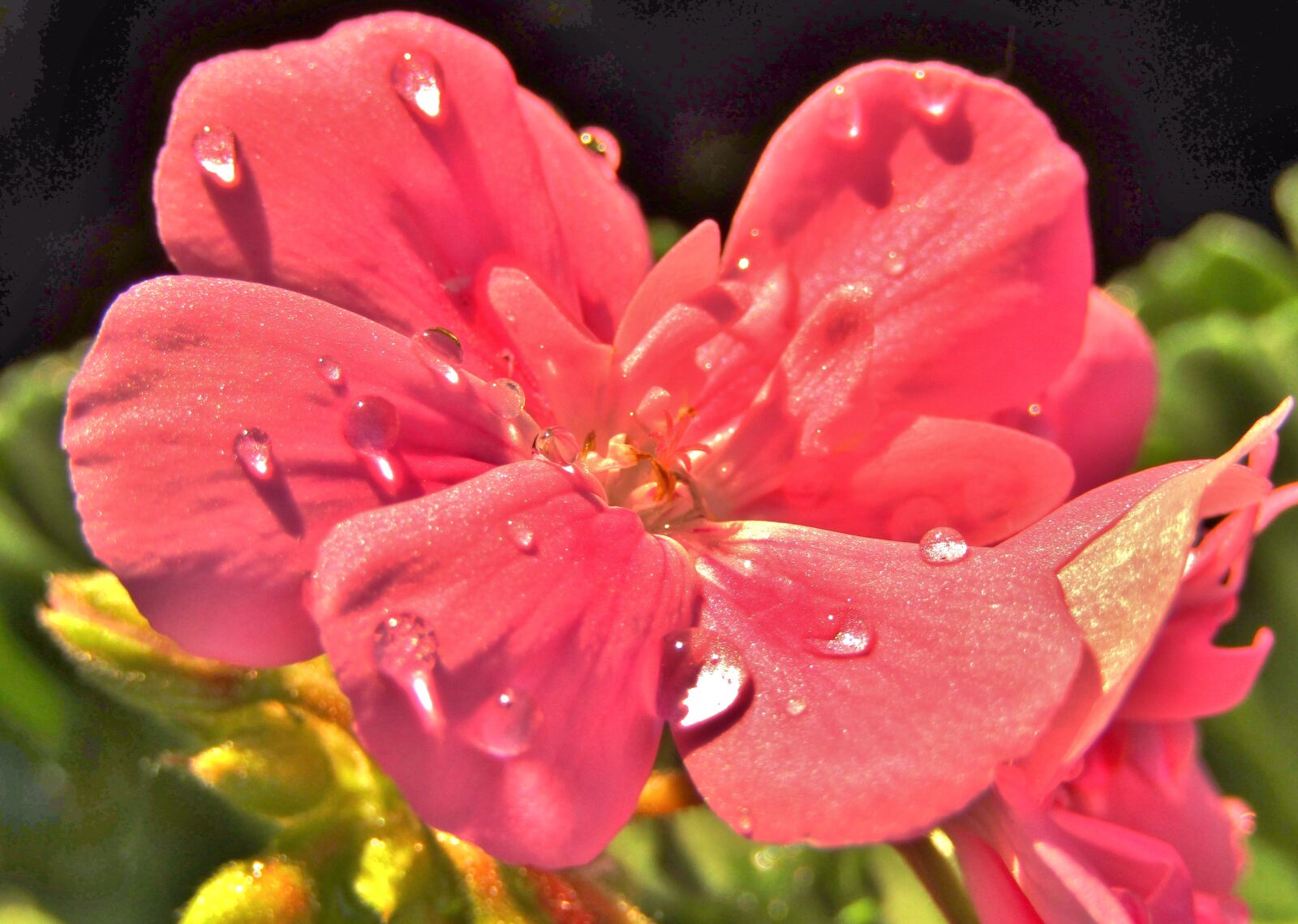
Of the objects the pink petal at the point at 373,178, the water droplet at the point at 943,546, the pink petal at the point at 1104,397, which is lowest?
the pink petal at the point at 1104,397

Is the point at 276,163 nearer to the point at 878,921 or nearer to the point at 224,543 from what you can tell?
the point at 224,543

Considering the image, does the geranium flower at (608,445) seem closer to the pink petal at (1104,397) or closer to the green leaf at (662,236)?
the pink petal at (1104,397)

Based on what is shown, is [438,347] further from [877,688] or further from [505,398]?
[877,688]

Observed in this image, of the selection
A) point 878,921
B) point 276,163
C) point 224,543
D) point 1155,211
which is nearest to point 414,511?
point 224,543

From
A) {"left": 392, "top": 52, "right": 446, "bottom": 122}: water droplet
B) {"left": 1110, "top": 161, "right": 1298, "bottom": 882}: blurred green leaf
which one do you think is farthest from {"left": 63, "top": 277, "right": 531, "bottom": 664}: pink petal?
{"left": 1110, "top": 161, "right": 1298, "bottom": 882}: blurred green leaf

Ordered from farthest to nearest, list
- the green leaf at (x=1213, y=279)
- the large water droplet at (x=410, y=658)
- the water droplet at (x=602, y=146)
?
the green leaf at (x=1213, y=279)
the water droplet at (x=602, y=146)
the large water droplet at (x=410, y=658)

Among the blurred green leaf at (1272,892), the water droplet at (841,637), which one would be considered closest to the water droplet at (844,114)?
the water droplet at (841,637)
